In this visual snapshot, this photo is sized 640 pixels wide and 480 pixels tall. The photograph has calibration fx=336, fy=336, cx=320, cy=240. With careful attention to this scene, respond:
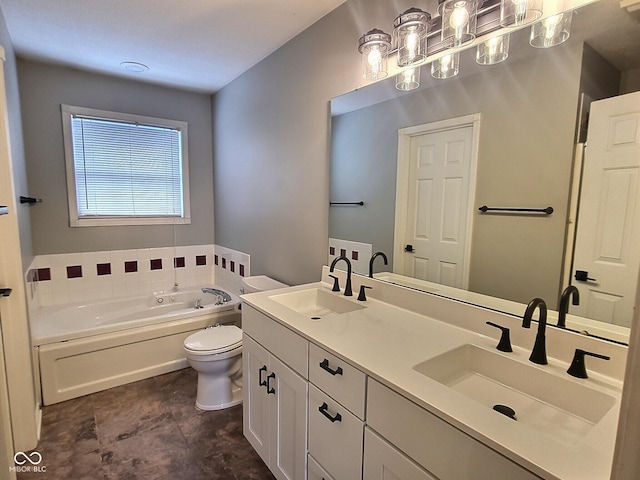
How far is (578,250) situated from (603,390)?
0.43m

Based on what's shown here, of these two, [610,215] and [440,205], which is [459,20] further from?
[610,215]

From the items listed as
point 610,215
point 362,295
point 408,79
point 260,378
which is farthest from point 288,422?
point 408,79

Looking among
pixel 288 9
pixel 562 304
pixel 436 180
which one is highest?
pixel 288 9

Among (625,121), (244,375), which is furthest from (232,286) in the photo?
(625,121)

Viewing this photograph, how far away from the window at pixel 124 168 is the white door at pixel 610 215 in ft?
11.1

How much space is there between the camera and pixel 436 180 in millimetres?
1517

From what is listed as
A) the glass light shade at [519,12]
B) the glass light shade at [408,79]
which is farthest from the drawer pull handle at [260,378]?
the glass light shade at [519,12]

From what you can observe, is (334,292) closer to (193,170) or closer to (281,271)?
(281,271)

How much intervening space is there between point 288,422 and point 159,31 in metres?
2.49

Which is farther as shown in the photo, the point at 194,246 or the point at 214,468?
the point at 194,246

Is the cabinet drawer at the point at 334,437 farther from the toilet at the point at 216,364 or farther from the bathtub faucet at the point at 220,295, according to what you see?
the bathtub faucet at the point at 220,295

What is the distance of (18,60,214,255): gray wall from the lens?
280 centimetres

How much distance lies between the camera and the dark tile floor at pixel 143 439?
1.74 metres

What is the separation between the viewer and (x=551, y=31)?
114 cm
